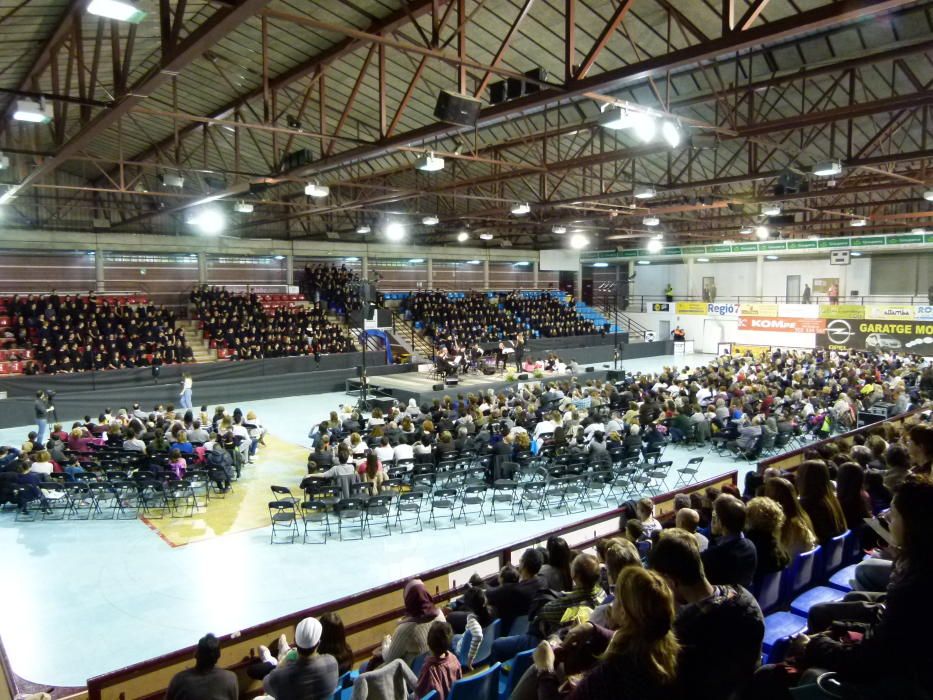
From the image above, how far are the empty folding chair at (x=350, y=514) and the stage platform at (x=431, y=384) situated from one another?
31.6 feet

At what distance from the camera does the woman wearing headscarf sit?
4.26m

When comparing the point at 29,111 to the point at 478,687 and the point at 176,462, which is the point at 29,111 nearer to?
the point at 176,462

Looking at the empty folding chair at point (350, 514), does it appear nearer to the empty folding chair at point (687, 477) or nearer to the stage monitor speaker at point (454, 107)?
the stage monitor speaker at point (454, 107)

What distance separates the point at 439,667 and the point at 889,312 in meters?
32.0

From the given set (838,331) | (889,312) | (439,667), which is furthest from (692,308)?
(439,667)

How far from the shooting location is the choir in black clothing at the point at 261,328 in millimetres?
24109

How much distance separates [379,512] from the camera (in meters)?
9.72

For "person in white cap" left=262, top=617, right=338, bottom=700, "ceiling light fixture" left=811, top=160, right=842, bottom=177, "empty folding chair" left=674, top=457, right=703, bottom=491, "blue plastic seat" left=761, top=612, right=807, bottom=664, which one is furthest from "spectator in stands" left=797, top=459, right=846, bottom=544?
"ceiling light fixture" left=811, top=160, right=842, bottom=177

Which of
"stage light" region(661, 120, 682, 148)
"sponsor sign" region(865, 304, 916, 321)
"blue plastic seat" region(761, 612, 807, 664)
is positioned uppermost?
"stage light" region(661, 120, 682, 148)

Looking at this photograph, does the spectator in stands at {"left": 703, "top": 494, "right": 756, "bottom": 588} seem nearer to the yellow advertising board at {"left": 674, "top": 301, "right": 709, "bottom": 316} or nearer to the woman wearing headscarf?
the woman wearing headscarf

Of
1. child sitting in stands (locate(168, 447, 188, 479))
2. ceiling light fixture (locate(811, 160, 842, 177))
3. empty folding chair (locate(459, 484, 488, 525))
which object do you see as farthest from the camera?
ceiling light fixture (locate(811, 160, 842, 177))

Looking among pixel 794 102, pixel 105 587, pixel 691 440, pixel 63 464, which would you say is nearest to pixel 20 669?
pixel 105 587

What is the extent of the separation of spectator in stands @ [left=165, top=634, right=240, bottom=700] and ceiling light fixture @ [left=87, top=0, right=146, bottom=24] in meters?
5.65

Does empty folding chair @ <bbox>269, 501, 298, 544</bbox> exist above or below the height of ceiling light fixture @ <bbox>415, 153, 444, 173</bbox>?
below
